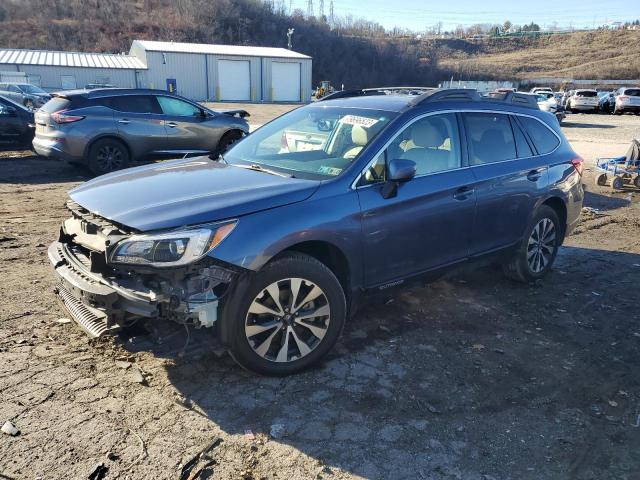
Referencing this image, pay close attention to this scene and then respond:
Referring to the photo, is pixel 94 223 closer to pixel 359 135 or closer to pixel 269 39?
pixel 359 135

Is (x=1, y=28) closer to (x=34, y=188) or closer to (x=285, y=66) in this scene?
(x=285, y=66)

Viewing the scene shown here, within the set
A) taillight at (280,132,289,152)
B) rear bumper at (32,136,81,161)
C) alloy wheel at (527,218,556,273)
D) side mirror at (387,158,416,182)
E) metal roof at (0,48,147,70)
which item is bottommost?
alloy wheel at (527,218,556,273)

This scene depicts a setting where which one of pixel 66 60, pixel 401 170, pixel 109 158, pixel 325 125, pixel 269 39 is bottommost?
pixel 109 158

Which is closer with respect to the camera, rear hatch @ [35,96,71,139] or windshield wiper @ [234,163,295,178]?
windshield wiper @ [234,163,295,178]

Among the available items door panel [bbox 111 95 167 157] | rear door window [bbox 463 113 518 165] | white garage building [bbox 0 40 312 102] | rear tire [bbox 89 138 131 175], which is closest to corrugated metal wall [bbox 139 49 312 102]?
white garage building [bbox 0 40 312 102]

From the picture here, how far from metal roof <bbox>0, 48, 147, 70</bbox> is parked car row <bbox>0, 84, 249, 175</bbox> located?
3836 cm

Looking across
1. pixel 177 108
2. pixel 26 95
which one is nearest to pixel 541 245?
pixel 177 108

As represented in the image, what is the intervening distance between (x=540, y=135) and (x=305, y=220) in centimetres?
332

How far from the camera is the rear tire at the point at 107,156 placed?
33.8ft

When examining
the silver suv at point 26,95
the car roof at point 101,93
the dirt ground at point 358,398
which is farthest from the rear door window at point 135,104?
the silver suv at point 26,95

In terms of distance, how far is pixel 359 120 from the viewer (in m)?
4.30

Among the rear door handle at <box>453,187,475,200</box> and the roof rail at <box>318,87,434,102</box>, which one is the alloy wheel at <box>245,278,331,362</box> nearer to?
the rear door handle at <box>453,187,475,200</box>

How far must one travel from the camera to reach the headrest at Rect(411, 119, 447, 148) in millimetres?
4236

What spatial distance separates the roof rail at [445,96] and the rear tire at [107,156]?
7.76 m
